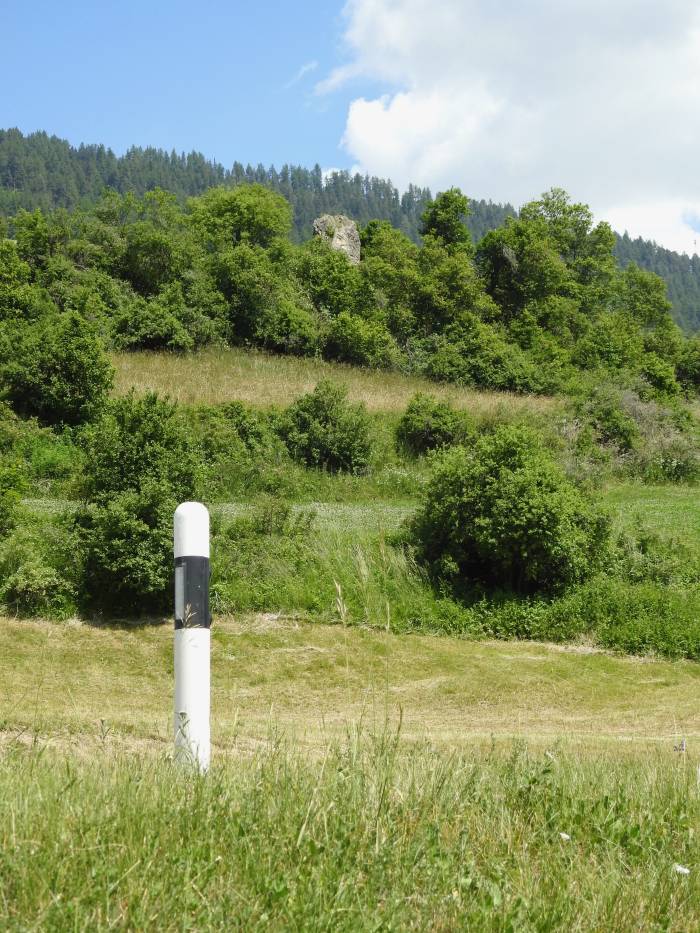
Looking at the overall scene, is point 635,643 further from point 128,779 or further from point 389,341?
point 389,341

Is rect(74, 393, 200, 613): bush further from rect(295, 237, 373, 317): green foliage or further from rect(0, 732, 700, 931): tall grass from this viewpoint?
rect(295, 237, 373, 317): green foliage

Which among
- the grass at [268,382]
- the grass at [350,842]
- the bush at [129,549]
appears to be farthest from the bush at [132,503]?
the grass at [350,842]

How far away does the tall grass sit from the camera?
2594 millimetres

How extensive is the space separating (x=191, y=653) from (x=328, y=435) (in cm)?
2083

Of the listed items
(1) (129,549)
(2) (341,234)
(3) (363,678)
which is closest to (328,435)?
(1) (129,549)

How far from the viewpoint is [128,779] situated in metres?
3.31

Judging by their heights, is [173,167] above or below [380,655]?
above

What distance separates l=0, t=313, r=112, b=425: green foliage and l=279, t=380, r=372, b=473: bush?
5446 mm

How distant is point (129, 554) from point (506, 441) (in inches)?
294

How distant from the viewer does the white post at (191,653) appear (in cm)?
370

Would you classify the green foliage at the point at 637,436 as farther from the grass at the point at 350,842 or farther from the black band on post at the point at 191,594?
the black band on post at the point at 191,594

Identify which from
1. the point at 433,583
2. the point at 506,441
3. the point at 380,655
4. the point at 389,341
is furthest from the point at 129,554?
the point at 389,341

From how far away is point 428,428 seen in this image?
27.8m

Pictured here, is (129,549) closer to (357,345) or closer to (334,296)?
(357,345)
